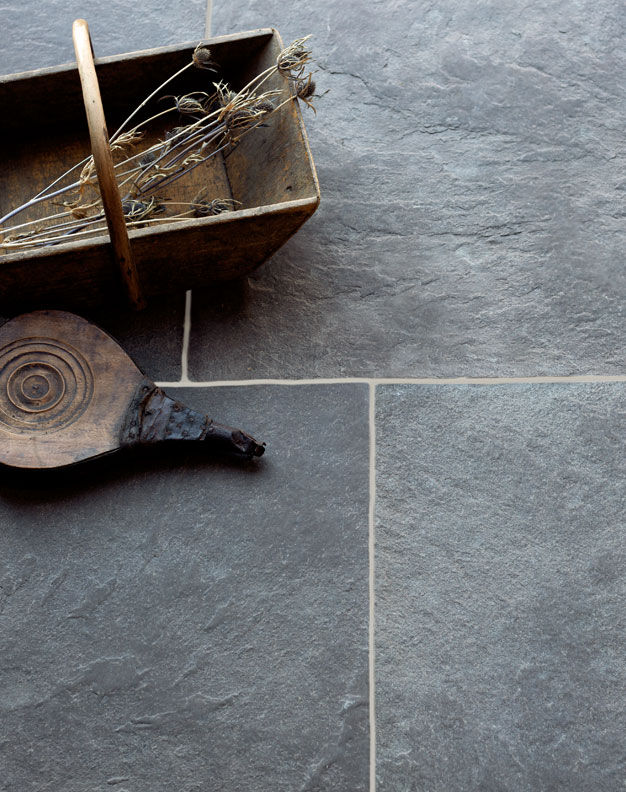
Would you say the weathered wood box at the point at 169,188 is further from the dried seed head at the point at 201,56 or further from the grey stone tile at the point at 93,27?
the grey stone tile at the point at 93,27

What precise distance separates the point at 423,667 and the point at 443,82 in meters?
1.03

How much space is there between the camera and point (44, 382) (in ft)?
3.75

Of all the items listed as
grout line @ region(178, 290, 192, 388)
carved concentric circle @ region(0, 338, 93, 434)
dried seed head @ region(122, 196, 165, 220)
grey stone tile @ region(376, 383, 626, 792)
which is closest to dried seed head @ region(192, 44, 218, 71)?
dried seed head @ region(122, 196, 165, 220)

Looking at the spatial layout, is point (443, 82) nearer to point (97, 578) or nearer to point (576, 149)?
point (576, 149)

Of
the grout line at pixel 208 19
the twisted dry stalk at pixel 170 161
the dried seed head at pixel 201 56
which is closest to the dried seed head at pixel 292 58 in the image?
the twisted dry stalk at pixel 170 161

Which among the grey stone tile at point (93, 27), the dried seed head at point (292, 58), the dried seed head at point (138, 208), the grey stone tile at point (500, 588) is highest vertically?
the grey stone tile at point (93, 27)

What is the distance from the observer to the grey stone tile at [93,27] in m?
1.43

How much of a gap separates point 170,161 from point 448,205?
487 millimetres

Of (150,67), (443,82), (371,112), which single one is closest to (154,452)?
(150,67)

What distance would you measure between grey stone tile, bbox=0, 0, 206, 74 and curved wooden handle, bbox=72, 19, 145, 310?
429mm

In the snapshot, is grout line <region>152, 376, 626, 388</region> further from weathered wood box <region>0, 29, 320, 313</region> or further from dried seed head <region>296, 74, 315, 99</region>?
dried seed head <region>296, 74, 315, 99</region>

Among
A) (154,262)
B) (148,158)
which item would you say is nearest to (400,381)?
→ (154,262)

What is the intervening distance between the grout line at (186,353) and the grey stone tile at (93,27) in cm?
54

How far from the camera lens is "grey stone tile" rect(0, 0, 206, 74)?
1426 mm
